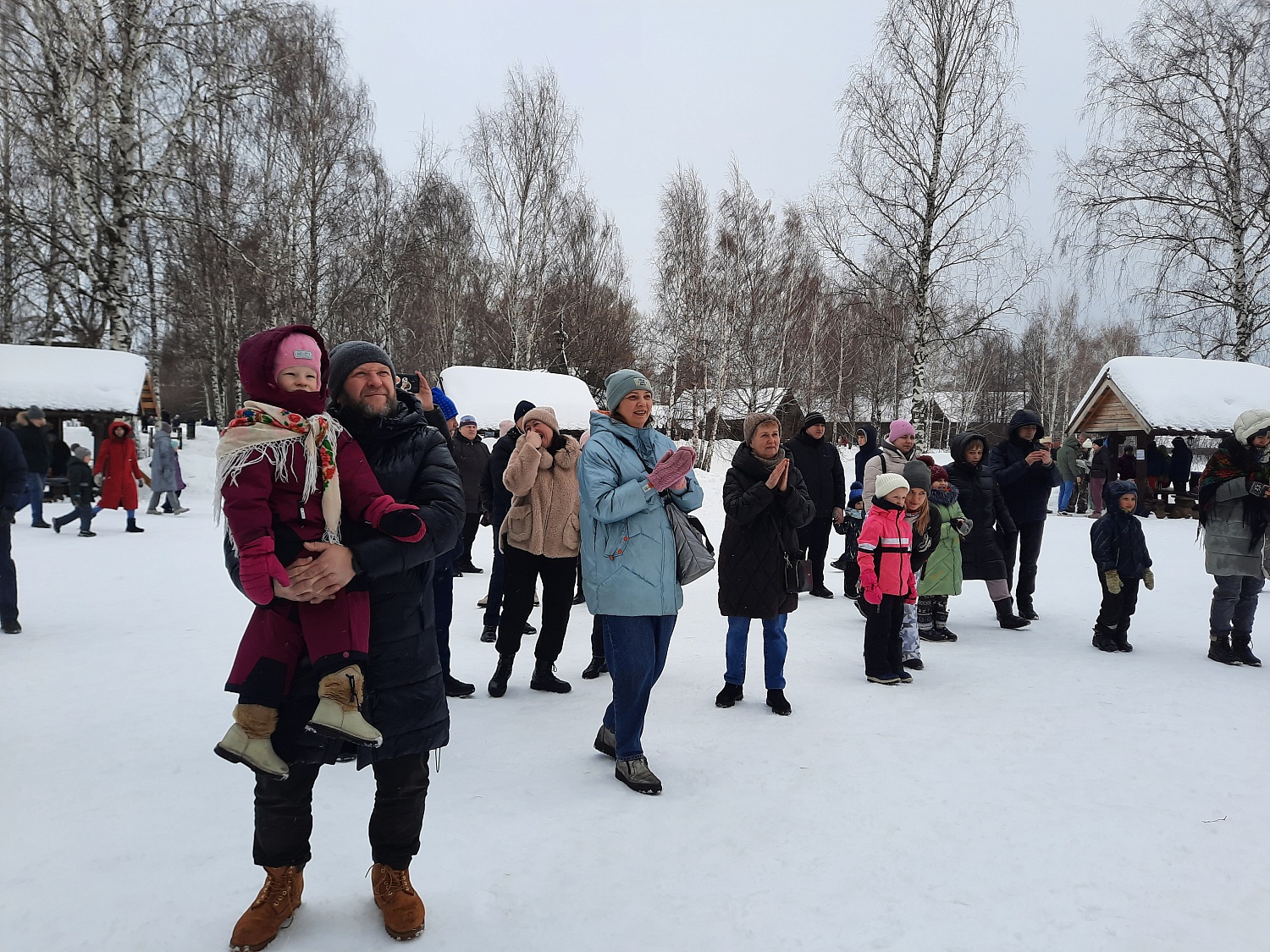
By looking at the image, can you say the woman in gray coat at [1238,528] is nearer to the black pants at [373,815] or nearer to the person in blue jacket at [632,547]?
the person in blue jacket at [632,547]

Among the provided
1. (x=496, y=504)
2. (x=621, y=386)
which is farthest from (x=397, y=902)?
(x=496, y=504)

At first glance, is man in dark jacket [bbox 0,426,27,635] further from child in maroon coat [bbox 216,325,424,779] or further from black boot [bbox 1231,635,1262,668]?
black boot [bbox 1231,635,1262,668]

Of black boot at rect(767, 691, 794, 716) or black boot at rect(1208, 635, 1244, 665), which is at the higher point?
black boot at rect(1208, 635, 1244, 665)

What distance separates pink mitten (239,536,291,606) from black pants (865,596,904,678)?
3.94 meters

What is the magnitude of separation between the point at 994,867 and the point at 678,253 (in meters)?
24.1

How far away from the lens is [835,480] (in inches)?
300

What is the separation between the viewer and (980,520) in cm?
661

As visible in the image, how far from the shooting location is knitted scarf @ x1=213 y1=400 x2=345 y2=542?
1.98 m

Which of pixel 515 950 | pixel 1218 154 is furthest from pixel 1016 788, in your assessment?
pixel 1218 154

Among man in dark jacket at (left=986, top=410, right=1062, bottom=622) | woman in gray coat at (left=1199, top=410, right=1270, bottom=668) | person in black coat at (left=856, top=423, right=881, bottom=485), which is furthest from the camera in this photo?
person in black coat at (left=856, top=423, right=881, bottom=485)

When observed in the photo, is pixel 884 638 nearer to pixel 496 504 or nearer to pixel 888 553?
pixel 888 553

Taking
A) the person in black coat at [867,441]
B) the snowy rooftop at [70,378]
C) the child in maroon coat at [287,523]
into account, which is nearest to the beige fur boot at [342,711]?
the child in maroon coat at [287,523]

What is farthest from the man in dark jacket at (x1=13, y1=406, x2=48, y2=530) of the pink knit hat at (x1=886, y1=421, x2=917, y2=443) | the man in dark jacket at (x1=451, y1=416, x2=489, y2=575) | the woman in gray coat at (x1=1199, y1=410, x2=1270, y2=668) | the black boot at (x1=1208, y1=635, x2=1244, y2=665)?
the black boot at (x1=1208, y1=635, x2=1244, y2=665)

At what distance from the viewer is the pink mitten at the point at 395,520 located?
2084mm
